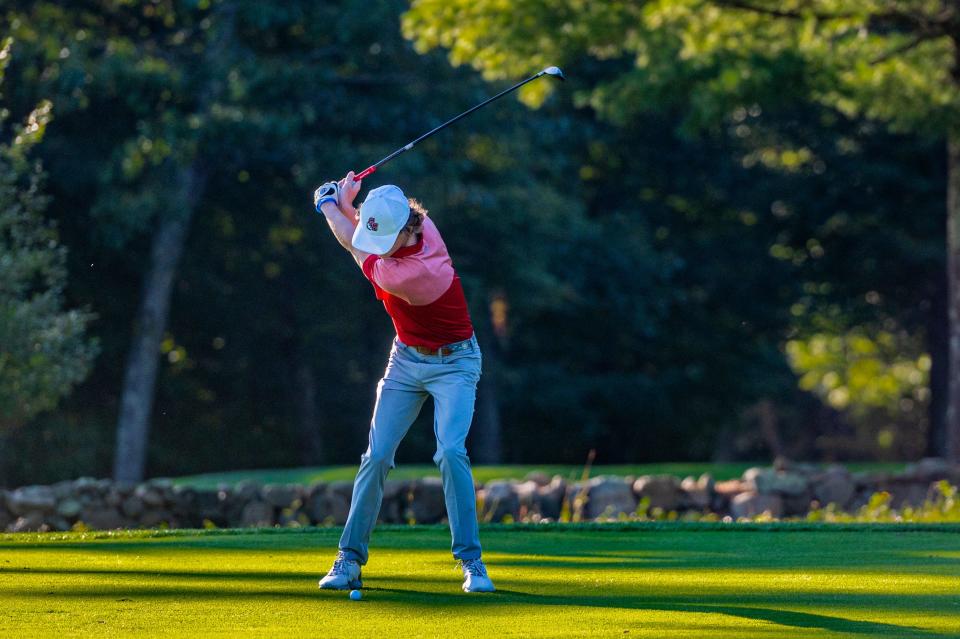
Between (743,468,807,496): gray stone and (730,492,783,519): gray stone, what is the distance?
0.10 metres

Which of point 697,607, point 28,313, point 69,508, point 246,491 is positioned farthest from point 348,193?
point 69,508

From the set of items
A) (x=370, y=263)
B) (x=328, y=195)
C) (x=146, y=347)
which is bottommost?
(x=146, y=347)

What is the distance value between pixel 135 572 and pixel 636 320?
23.1 metres

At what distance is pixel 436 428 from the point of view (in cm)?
671

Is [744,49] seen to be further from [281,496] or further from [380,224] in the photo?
[380,224]

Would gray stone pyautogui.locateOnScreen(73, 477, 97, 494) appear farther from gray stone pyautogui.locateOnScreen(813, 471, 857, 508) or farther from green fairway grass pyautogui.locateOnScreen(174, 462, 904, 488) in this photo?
gray stone pyautogui.locateOnScreen(813, 471, 857, 508)

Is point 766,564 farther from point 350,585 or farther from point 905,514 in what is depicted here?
point 905,514

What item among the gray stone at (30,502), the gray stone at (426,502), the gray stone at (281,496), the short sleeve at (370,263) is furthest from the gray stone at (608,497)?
the short sleeve at (370,263)

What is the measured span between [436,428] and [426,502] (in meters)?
9.91

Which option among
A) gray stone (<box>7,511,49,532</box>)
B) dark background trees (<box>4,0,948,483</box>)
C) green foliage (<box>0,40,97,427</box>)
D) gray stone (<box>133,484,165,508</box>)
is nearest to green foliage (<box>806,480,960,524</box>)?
dark background trees (<box>4,0,948,483</box>)

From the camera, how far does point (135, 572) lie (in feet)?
24.3

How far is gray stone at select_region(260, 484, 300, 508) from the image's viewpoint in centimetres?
1675

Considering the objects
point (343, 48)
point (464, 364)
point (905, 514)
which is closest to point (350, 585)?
point (464, 364)

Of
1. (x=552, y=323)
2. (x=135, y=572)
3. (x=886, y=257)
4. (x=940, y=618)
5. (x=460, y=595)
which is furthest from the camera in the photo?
(x=552, y=323)
